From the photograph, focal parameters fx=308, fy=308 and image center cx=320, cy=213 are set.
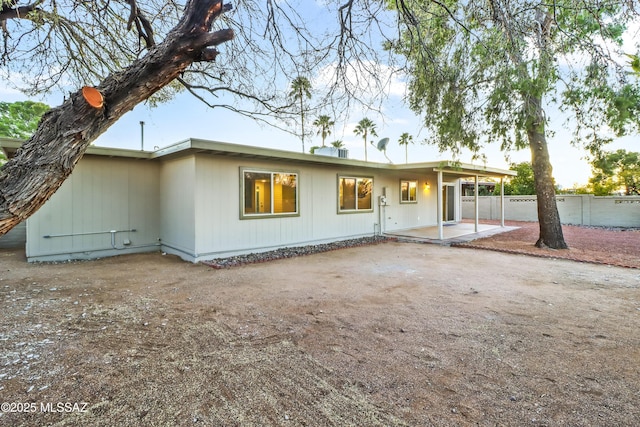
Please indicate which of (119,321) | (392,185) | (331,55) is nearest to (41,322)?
(119,321)

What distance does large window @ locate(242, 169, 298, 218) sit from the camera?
7.25 m

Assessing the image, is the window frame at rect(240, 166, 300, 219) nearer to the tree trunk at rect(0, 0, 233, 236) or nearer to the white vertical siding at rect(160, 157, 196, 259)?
the white vertical siding at rect(160, 157, 196, 259)

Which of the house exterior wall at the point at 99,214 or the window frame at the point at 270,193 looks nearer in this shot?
the house exterior wall at the point at 99,214

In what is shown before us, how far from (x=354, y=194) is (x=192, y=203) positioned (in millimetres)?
4995

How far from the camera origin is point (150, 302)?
156 inches

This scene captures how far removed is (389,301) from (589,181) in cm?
2224

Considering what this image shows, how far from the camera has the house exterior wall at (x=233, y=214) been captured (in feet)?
21.5

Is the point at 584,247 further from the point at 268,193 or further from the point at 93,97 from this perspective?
the point at 93,97

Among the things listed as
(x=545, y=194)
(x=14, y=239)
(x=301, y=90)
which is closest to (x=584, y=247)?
(x=545, y=194)

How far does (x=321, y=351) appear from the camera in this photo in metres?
2.64

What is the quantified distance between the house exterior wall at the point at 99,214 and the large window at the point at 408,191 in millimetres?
7992

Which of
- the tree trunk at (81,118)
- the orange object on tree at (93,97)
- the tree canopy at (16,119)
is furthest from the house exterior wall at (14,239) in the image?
the orange object on tree at (93,97)

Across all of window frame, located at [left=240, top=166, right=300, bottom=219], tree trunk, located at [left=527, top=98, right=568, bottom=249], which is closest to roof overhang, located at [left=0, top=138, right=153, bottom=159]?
window frame, located at [left=240, top=166, right=300, bottom=219]

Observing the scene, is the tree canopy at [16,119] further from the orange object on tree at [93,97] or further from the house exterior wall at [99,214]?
the orange object on tree at [93,97]
